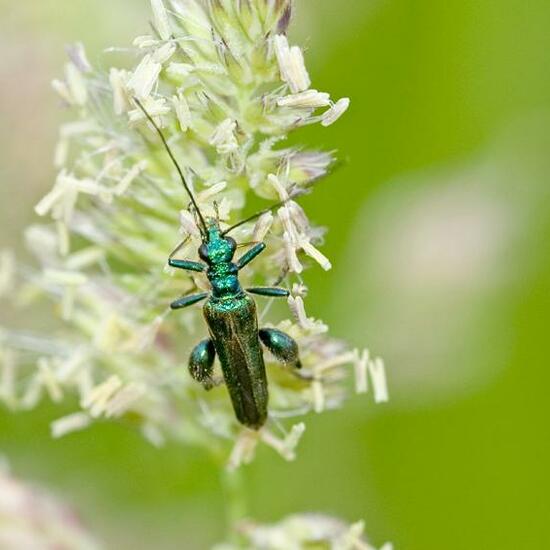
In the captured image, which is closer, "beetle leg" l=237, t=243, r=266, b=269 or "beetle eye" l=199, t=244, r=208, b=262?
"beetle leg" l=237, t=243, r=266, b=269

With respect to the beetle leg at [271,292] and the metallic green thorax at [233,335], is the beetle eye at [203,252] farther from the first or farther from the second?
the beetle leg at [271,292]

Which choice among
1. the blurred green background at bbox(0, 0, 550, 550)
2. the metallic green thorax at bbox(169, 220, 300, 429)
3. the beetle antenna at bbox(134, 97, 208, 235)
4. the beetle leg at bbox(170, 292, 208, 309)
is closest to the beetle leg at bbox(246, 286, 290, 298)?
the metallic green thorax at bbox(169, 220, 300, 429)

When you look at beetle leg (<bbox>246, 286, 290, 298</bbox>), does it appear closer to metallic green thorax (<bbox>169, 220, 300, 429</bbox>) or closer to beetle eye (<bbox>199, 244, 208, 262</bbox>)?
→ metallic green thorax (<bbox>169, 220, 300, 429</bbox>)

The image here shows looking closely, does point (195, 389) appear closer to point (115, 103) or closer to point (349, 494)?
point (115, 103)

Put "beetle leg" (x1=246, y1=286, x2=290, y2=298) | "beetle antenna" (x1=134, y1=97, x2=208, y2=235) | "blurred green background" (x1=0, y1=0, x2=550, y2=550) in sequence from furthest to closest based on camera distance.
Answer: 1. "blurred green background" (x1=0, y1=0, x2=550, y2=550)
2. "beetle leg" (x1=246, y1=286, x2=290, y2=298)
3. "beetle antenna" (x1=134, y1=97, x2=208, y2=235)

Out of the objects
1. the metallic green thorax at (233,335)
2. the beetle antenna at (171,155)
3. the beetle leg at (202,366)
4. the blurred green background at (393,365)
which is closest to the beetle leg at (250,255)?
the metallic green thorax at (233,335)

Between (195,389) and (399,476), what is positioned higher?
(399,476)

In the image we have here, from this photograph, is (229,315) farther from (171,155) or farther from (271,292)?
(171,155)

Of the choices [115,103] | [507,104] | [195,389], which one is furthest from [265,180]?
[507,104]

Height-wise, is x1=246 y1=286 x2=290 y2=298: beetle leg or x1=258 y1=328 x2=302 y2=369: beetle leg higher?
x1=246 y1=286 x2=290 y2=298: beetle leg
